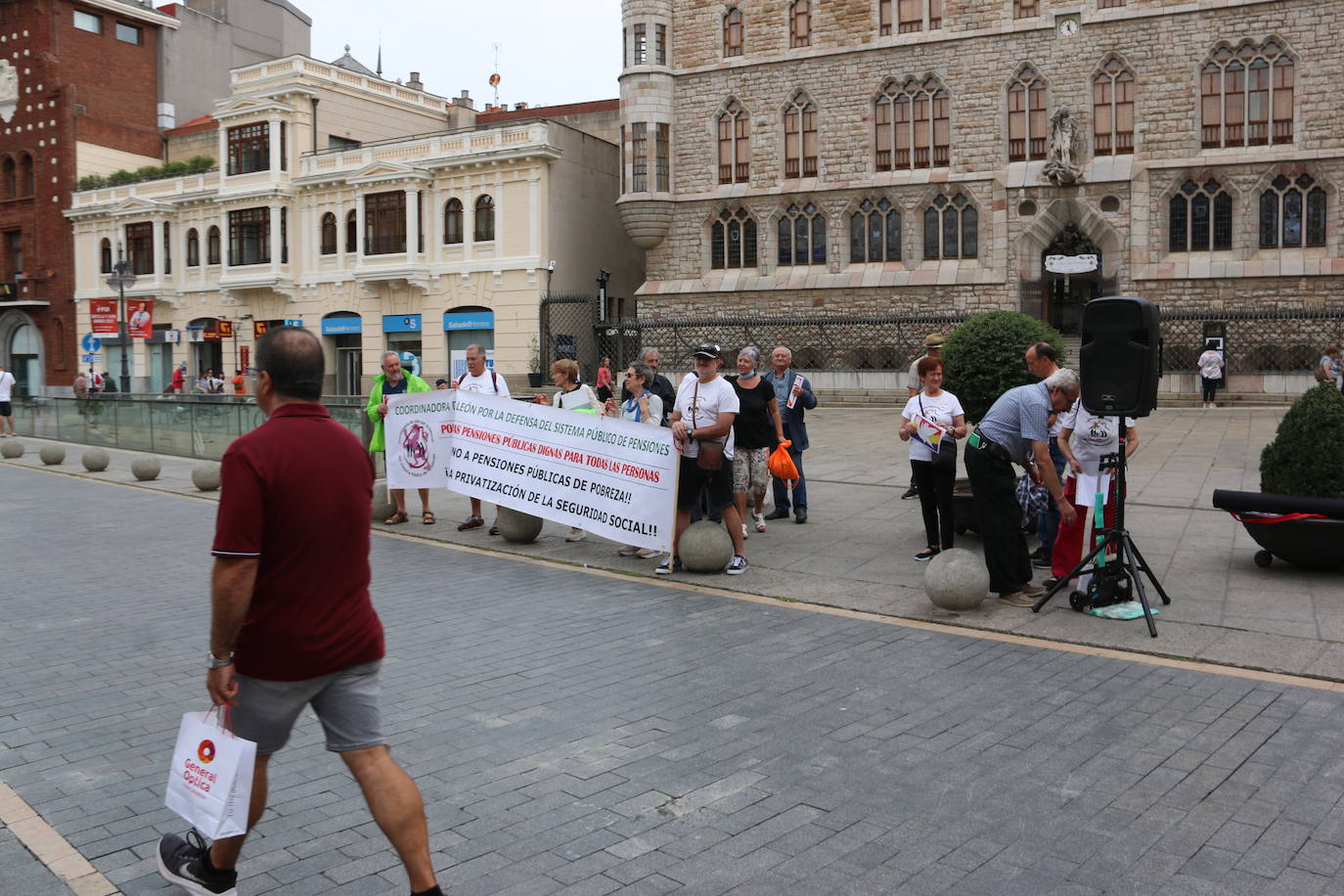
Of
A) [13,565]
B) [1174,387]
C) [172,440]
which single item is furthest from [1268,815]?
[1174,387]

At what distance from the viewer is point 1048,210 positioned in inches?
1346

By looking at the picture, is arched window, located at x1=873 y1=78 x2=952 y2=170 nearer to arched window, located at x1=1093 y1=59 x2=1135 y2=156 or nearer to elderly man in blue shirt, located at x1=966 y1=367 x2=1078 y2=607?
arched window, located at x1=1093 y1=59 x2=1135 y2=156

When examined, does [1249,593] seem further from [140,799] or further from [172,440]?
[172,440]

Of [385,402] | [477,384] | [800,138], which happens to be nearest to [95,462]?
[385,402]

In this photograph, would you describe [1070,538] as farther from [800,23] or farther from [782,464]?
[800,23]

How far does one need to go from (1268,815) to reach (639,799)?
8.45 feet

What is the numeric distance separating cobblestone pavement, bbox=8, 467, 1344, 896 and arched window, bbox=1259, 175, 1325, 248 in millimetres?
29656

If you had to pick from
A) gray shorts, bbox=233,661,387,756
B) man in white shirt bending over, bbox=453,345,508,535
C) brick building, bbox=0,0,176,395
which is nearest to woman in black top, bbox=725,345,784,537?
man in white shirt bending over, bbox=453,345,508,535

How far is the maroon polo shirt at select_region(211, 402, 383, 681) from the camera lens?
11.1ft

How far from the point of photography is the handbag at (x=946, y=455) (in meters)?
9.77

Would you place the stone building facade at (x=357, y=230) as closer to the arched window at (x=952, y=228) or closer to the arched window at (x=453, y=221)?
the arched window at (x=453, y=221)

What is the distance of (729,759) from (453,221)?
3775 centimetres

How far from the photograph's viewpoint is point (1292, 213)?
104 ft

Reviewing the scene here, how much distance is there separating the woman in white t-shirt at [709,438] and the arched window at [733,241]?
29133 millimetres
